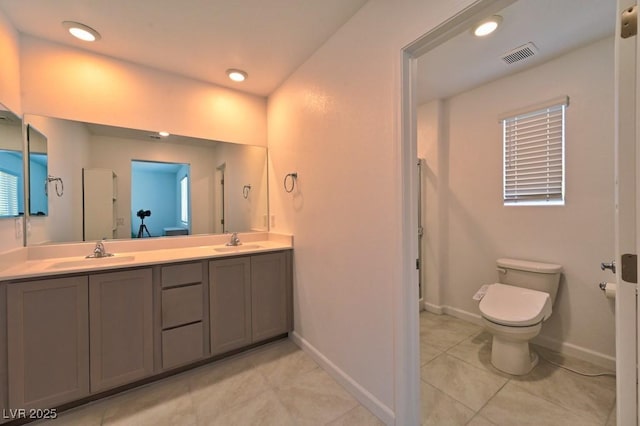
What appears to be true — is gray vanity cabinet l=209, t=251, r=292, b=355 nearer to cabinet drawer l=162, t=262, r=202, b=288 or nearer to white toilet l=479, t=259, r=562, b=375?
cabinet drawer l=162, t=262, r=202, b=288

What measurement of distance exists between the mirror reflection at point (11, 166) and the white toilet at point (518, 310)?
10.5 ft

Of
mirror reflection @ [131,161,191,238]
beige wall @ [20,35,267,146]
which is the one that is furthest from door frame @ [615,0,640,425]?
mirror reflection @ [131,161,191,238]

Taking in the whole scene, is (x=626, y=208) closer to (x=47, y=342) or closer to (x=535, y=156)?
(x=535, y=156)

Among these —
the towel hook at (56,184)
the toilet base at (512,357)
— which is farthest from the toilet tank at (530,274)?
the towel hook at (56,184)

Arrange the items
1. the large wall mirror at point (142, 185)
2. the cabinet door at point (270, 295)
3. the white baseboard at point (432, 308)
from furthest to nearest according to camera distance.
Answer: the white baseboard at point (432, 308), the cabinet door at point (270, 295), the large wall mirror at point (142, 185)

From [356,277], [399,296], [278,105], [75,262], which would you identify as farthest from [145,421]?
[278,105]

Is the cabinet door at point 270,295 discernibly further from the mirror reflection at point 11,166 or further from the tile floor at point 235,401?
the mirror reflection at point 11,166

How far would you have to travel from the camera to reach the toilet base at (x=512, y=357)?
1.80 meters

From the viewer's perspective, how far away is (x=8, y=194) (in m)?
1.56

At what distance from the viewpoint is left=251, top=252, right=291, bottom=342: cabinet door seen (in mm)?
2178

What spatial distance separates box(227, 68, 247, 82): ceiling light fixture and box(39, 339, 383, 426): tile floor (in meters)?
2.46

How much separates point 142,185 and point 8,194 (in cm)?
75

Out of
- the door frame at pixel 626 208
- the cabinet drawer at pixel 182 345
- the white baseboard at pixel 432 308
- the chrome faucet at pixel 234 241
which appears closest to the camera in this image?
the door frame at pixel 626 208

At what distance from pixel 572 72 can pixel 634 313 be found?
209 centimetres
